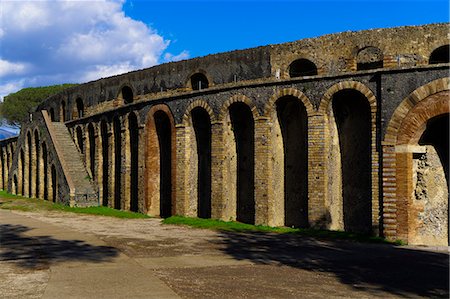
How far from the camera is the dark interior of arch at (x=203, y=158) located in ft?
56.8

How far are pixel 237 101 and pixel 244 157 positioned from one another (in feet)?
6.72

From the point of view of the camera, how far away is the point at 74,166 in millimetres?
23859

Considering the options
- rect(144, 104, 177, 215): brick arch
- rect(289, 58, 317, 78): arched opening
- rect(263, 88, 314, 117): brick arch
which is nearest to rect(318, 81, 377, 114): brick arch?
rect(263, 88, 314, 117): brick arch

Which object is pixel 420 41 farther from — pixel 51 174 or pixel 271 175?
pixel 51 174

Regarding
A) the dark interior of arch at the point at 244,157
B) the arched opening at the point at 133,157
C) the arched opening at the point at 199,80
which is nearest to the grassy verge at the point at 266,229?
the dark interior of arch at the point at 244,157

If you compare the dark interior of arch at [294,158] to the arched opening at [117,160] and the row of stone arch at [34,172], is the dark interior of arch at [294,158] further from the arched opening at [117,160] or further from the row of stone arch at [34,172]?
the row of stone arch at [34,172]

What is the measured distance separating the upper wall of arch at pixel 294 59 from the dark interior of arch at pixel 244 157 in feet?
5.13

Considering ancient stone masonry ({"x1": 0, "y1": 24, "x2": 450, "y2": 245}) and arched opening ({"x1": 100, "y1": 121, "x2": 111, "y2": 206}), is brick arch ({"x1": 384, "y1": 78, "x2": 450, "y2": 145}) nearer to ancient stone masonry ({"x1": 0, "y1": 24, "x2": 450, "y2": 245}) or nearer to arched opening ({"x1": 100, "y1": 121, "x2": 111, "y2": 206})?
ancient stone masonry ({"x1": 0, "y1": 24, "x2": 450, "y2": 245})

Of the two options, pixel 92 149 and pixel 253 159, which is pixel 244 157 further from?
pixel 92 149

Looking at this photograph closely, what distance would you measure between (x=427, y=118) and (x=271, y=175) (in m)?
5.03

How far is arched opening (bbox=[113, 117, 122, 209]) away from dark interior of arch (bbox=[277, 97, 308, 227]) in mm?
9215

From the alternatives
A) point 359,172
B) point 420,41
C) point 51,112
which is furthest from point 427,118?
point 51,112

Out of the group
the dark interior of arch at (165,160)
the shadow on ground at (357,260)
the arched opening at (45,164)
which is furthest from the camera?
the arched opening at (45,164)

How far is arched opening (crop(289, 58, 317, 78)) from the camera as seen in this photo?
16938mm
